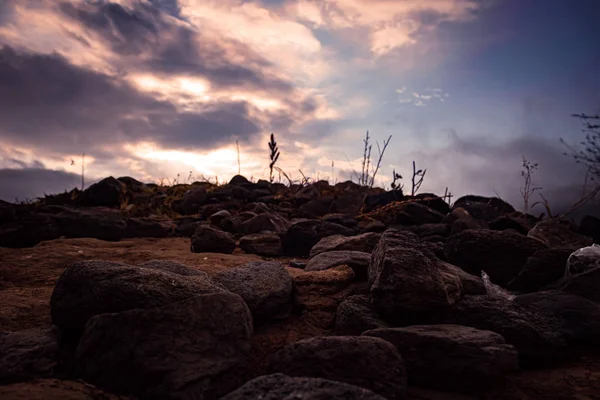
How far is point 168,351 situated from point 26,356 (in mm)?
701

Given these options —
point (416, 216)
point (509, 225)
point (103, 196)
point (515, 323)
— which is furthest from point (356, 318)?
point (103, 196)

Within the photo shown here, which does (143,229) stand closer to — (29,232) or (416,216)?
(29,232)

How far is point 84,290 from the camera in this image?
236 centimetres

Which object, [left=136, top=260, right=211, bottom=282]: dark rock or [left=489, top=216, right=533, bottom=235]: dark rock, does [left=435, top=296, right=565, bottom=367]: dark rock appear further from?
[left=489, top=216, right=533, bottom=235]: dark rock

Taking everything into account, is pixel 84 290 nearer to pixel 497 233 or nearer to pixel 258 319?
pixel 258 319

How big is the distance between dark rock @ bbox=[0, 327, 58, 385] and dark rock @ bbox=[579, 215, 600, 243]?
699cm

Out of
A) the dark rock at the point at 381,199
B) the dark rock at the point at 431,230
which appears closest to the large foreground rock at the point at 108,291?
the dark rock at the point at 431,230

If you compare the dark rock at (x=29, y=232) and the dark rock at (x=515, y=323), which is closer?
the dark rock at (x=515, y=323)

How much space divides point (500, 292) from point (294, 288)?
147 centimetres

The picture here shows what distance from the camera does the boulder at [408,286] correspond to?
2484 mm

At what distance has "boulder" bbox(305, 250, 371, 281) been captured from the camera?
3.39 m

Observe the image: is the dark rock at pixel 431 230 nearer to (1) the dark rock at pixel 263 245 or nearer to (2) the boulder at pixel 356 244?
(2) the boulder at pixel 356 244

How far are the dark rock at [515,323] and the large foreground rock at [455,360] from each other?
10.7 inches

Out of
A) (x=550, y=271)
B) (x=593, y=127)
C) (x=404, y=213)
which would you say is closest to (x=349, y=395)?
(x=550, y=271)
